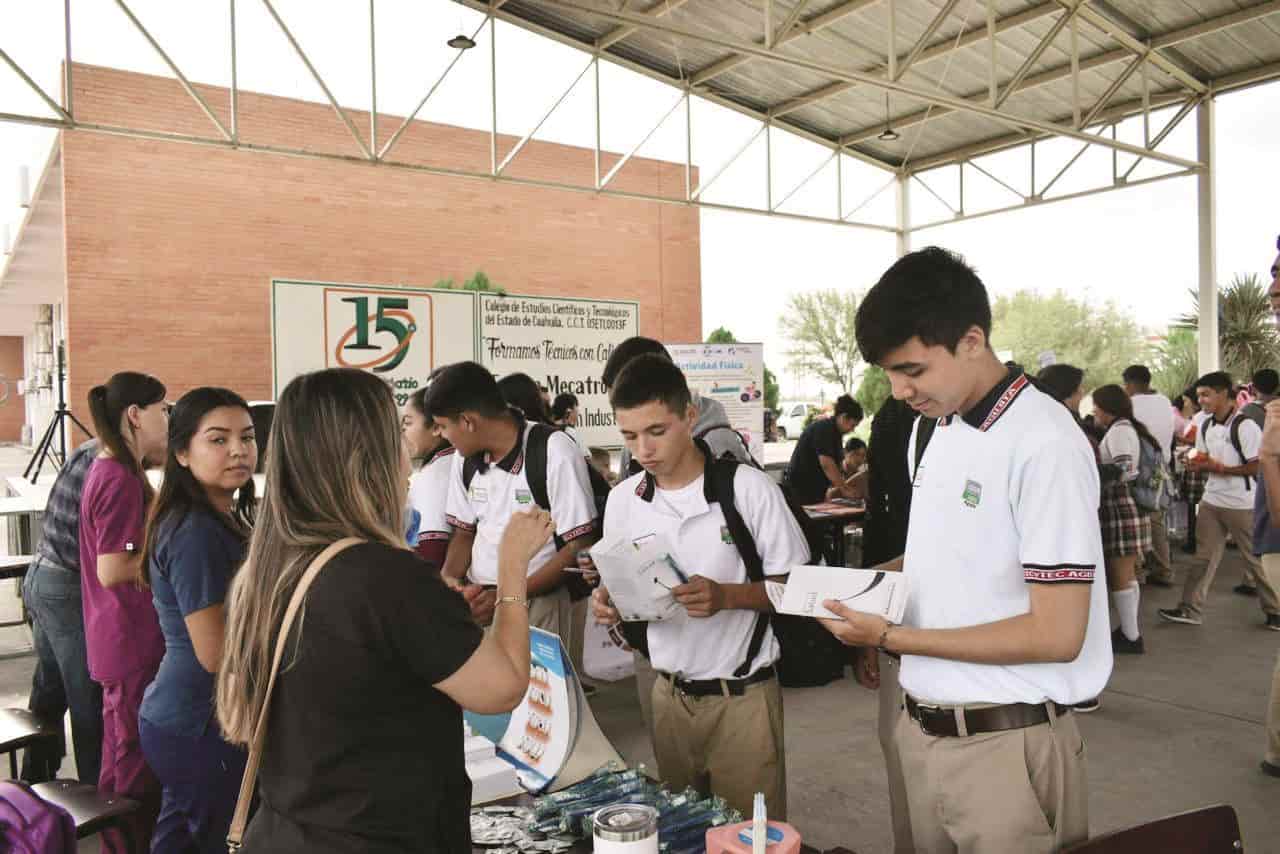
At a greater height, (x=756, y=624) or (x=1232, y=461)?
(x=1232, y=461)

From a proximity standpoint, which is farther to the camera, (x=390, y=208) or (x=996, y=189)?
(x=390, y=208)

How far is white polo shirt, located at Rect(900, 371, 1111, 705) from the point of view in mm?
1391

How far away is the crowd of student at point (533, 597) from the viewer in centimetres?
128

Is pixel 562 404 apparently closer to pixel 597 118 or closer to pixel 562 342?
pixel 562 342

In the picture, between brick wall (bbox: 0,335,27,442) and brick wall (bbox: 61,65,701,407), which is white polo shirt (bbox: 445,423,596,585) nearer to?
brick wall (bbox: 61,65,701,407)

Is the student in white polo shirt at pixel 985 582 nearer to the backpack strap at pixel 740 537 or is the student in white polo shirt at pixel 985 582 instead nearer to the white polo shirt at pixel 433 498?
the backpack strap at pixel 740 537

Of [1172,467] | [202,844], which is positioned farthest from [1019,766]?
[1172,467]

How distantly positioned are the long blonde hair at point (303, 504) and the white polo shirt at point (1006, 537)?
89 cm

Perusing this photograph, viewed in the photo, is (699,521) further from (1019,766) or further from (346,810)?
(346,810)

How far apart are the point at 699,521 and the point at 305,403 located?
1077mm

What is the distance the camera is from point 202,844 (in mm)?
2123

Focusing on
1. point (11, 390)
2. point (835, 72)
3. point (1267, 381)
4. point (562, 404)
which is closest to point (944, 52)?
point (835, 72)

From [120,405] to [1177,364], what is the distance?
14.5 meters

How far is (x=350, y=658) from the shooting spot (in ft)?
4.06
